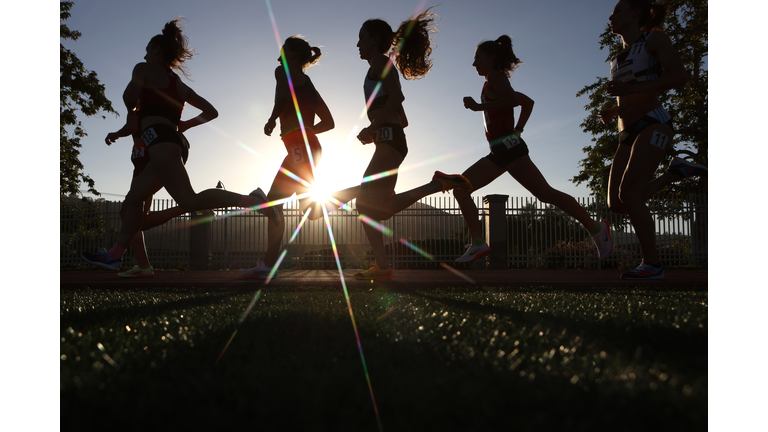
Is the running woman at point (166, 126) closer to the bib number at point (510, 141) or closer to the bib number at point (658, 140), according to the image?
the bib number at point (510, 141)

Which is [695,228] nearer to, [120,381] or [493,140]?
[493,140]

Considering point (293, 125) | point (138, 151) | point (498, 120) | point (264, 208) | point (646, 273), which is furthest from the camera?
point (293, 125)

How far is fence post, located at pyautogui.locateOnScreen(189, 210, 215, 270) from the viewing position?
45.8 feet

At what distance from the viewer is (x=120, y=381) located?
2.98 ft

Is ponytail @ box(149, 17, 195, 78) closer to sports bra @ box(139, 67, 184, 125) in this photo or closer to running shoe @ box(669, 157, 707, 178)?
sports bra @ box(139, 67, 184, 125)

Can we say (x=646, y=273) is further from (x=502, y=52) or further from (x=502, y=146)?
(x=502, y=52)

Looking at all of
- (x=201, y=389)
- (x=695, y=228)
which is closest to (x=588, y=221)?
(x=201, y=389)

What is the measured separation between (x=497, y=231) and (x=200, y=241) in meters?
10.0

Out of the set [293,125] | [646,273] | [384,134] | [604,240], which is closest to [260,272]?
[293,125]

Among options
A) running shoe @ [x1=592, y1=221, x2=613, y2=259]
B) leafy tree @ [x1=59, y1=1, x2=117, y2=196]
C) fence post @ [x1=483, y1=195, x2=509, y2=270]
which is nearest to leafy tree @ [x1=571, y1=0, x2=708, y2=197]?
fence post @ [x1=483, y1=195, x2=509, y2=270]

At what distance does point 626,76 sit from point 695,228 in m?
16.1

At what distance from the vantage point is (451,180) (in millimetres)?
3873

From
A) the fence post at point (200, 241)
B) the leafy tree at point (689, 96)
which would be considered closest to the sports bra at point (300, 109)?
the fence post at point (200, 241)

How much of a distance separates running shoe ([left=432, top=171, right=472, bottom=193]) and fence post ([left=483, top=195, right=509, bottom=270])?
10322mm
